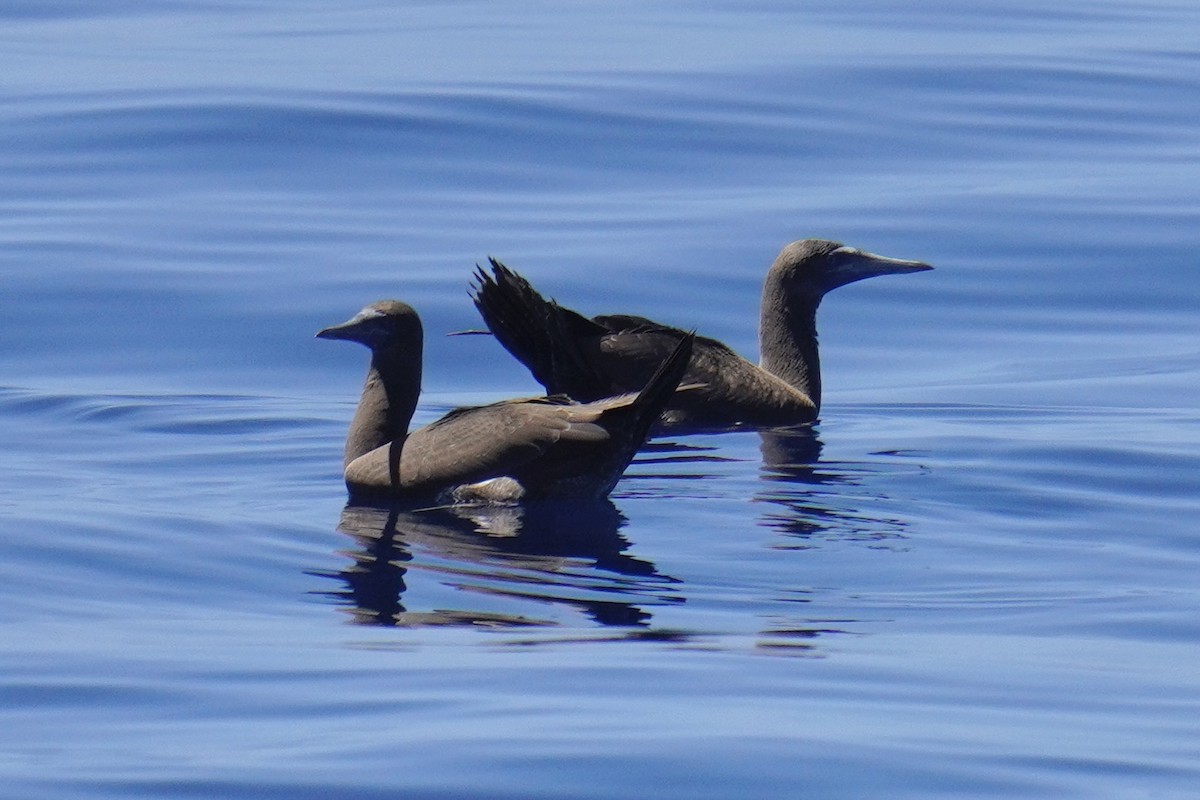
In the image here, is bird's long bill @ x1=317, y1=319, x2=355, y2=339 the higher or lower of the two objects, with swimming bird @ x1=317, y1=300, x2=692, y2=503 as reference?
higher

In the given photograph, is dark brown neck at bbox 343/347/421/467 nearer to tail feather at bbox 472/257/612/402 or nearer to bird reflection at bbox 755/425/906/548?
tail feather at bbox 472/257/612/402

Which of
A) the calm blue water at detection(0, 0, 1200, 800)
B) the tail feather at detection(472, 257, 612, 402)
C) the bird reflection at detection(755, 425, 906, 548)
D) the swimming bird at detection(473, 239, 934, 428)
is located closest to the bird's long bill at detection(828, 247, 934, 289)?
the swimming bird at detection(473, 239, 934, 428)

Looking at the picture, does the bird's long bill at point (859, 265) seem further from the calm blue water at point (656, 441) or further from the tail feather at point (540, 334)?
the tail feather at point (540, 334)

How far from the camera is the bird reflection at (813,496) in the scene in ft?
31.8

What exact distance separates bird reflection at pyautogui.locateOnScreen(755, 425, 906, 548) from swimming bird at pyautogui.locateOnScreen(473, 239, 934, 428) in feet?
1.21

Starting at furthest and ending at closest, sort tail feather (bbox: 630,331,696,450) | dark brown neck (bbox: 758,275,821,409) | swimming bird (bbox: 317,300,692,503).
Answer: dark brown neck (bbox: 758,275,821,409) → swimming bird (bbox: 317,300,692,503) → tail feather (bbox: 630,331,696,450)

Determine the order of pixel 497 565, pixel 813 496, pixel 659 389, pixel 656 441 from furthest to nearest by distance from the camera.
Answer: pixel 656 441
pixel 813 496
pixel 659 389
pixel 497 565

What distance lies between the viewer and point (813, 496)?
10523 mm

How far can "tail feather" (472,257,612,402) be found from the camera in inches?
451

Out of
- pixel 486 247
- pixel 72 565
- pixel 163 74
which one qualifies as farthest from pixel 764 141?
pixel 72 565

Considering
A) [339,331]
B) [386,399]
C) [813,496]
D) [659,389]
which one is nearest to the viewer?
[659,389]

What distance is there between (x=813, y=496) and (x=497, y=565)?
81.5 inches

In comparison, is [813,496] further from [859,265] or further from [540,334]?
[859,265]

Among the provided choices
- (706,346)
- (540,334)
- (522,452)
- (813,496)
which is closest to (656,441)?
(706,346)
